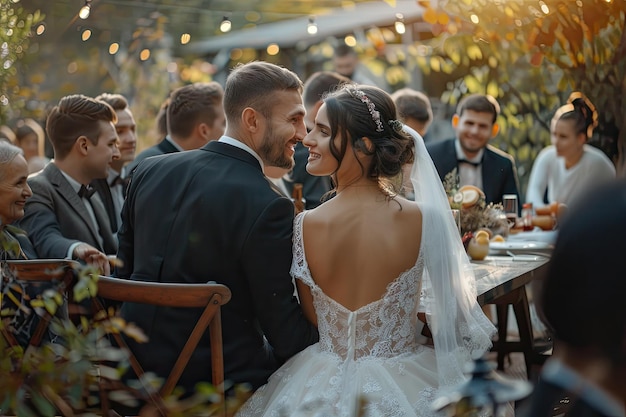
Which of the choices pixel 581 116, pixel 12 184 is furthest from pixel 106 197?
pixel 581 116

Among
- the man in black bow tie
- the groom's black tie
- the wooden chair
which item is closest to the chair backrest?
the wooden chair

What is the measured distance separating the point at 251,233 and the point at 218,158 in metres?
0.38

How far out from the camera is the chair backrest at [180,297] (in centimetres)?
273

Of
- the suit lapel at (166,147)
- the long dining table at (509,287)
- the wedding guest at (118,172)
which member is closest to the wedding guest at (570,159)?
the long dining table at (509,287)

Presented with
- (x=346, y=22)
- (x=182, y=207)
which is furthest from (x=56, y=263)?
(x=346, y=22)

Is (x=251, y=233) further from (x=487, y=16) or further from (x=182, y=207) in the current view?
(x=487, y=16)

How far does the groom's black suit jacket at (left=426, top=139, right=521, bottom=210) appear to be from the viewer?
21.5 feet

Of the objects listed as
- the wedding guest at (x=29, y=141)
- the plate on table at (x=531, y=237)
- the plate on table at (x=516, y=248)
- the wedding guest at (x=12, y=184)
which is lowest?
the plate on table at (x=531, y=237)

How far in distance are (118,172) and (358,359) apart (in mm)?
3150

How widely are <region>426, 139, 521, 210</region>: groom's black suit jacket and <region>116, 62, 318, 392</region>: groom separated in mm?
3383

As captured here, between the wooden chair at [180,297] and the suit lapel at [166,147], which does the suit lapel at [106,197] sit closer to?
the suit lapel at [166,147]

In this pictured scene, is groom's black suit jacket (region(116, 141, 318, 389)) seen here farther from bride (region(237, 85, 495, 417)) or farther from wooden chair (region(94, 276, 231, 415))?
wooden chair (region(94, 276, 231, 415))

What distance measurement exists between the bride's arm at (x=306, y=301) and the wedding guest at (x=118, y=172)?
2.17 m

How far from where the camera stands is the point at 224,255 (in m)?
3.14
